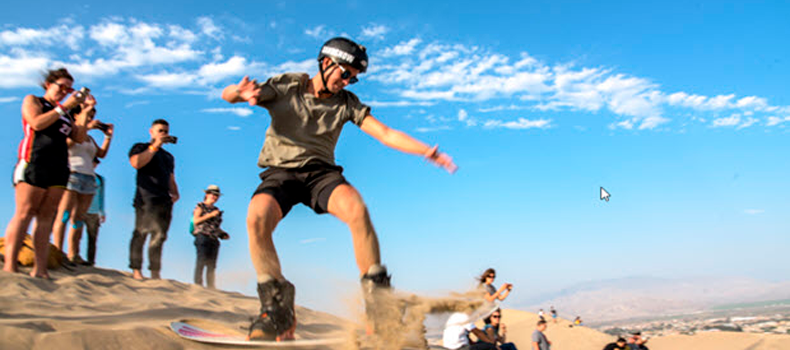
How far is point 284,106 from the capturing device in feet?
10.9

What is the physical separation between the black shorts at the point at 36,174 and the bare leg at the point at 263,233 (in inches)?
114

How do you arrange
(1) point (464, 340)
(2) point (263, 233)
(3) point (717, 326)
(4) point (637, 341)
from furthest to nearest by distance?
(3) point (717, 326) < (4) point (637, 341) < (1) point (464, 340) < (2) point (263, 233)

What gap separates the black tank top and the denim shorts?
1409mm

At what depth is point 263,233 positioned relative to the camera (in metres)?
3.11

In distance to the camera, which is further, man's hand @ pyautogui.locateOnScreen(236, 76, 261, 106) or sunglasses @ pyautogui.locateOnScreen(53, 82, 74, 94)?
sunglasses @ pyautogui.locateOnScreen(53, 82, 74, 94)

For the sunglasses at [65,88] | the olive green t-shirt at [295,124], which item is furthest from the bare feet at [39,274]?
the olive green t-shirt at [295,124]

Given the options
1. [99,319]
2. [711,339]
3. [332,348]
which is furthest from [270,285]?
[711,339]

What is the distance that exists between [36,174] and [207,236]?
2.96 m

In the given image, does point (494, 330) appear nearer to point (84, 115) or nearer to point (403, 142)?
point (403, 142)

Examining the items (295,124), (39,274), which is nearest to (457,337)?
(295,124)

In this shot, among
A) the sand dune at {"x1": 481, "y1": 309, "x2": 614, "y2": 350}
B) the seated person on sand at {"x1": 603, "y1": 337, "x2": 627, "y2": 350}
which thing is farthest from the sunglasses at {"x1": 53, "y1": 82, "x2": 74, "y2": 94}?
the sand dune at {"x1": 481, "y1": 309, "x2": 614, "y2": 350}

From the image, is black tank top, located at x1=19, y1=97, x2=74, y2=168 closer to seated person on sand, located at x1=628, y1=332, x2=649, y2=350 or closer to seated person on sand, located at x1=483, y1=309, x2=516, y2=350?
seated person on sand, located at x1=483, y1=309, x2=516, y2=350

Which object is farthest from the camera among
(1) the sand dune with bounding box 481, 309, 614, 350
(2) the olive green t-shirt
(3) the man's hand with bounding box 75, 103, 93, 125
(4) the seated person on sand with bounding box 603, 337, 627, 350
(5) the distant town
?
(5) the distant town

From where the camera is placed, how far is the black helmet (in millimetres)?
3314
